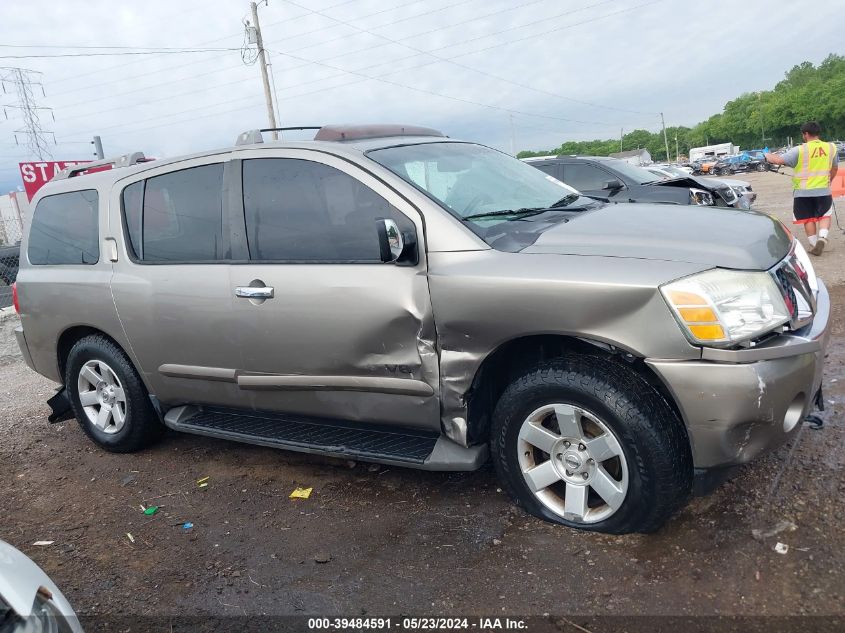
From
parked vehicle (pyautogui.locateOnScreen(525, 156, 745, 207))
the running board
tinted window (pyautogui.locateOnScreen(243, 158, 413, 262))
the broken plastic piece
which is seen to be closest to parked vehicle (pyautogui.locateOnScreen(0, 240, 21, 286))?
parked vehicle (pyautogui.locateOnScreen(525, 156, 745, 207))

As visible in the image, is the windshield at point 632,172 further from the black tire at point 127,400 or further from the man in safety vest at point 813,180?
the black tire at point 127,400

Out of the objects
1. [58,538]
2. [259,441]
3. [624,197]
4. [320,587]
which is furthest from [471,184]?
[624,197]

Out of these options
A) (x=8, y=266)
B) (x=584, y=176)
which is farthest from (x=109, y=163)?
(x=8, y=266)

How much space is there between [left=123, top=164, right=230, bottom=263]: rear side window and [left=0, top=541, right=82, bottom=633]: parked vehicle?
1.93 m

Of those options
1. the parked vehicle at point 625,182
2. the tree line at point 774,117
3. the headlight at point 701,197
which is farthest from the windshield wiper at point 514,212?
the tree line at point 774,117

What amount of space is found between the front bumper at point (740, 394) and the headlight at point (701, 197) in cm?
721

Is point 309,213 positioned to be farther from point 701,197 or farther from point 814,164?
point 701,197

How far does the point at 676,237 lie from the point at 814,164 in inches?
279

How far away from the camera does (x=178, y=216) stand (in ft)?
13.0

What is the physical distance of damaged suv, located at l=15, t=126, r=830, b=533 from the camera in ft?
8.52

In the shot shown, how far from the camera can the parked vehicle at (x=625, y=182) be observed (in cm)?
926

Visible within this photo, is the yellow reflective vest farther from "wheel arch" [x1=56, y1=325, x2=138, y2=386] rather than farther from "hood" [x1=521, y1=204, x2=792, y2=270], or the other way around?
"wheel arch" [x1=56, y1=325, x2=138, y2=386]

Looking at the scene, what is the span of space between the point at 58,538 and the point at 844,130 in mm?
95155

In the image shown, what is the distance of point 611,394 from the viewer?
2719 mm
